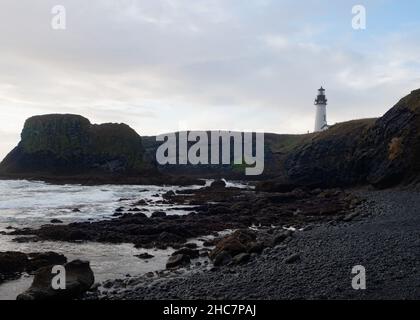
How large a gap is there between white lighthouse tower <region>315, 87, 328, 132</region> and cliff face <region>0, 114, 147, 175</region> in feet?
110

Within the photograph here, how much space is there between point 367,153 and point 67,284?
35182mm

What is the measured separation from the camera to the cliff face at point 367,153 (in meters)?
36.7

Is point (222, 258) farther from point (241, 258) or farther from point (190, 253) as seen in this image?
point (190, 253)

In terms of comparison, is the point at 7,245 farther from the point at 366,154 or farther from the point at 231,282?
the point at 366,154

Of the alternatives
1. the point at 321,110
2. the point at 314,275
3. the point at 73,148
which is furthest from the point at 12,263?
the point at 321,110

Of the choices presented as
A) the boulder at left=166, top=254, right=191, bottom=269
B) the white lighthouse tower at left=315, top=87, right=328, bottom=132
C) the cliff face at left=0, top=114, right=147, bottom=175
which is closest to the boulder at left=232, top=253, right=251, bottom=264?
the boulder at left=166, top=254, right=191, bottom=269

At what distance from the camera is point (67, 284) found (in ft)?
38.8

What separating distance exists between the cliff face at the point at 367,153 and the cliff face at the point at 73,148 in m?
38.6

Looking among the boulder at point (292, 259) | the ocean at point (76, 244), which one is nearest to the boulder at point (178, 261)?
the ocean at point (76, 244)

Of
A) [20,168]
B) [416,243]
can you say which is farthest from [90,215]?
[20,168]

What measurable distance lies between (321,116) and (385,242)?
7077cm

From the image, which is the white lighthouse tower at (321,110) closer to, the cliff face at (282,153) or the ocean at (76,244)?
the cliff face at (282,153)

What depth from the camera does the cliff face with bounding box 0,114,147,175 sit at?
79938mm

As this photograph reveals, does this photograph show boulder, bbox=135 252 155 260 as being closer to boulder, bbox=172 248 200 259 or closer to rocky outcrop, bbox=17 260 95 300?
boulder, bbox=172 248 200 259
